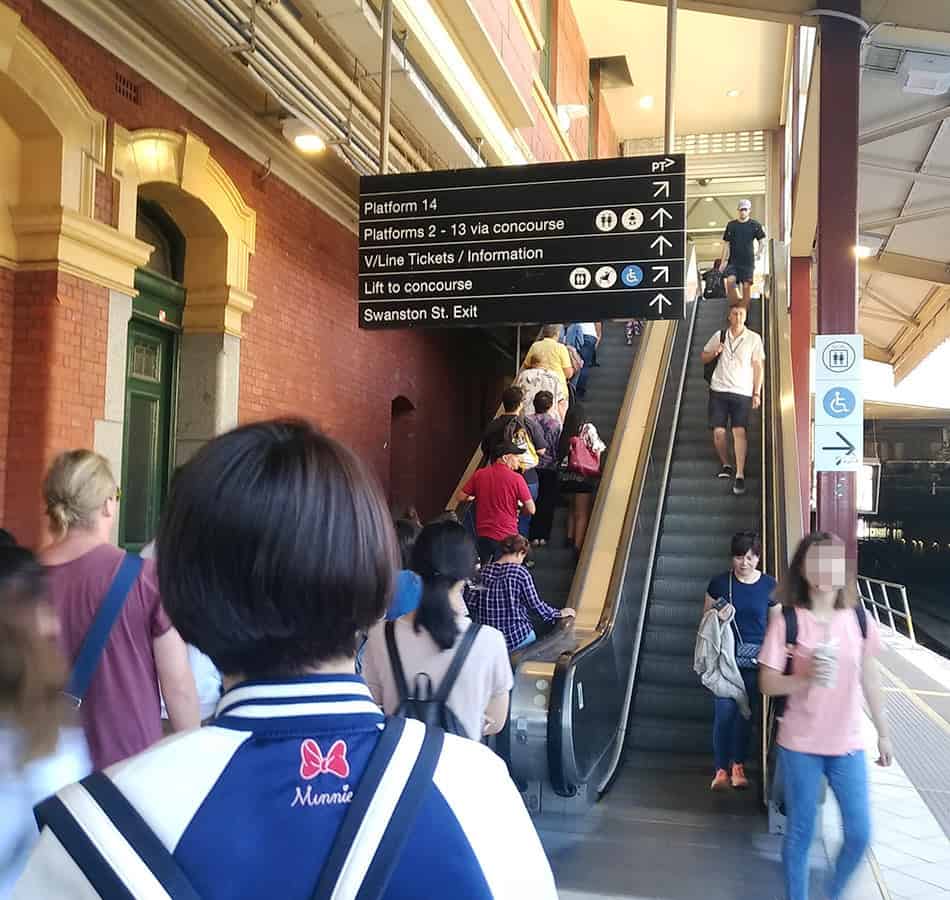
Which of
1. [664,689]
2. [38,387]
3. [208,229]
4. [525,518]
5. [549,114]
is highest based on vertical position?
[549,114]

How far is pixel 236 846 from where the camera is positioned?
0.79 m

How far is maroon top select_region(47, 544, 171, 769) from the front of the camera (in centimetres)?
219

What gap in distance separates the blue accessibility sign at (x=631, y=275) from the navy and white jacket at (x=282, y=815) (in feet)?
15.6

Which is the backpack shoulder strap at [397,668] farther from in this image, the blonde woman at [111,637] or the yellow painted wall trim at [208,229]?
the yellow painted wall trim at [208,229]

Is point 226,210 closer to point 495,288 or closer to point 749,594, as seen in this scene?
point 495,288

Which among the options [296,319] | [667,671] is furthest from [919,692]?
[296,319]

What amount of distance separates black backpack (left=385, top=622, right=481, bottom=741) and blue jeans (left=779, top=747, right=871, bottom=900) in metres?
1.21

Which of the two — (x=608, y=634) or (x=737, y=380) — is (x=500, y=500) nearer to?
(x=608, y=634)

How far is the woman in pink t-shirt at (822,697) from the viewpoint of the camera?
3166 millimetres

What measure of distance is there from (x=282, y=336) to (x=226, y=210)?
1.30 m

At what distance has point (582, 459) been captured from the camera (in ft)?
26.1

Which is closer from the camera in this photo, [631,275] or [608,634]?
[631,275]

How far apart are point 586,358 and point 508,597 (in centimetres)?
621

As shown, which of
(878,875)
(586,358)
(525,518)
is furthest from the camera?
(586,358)
